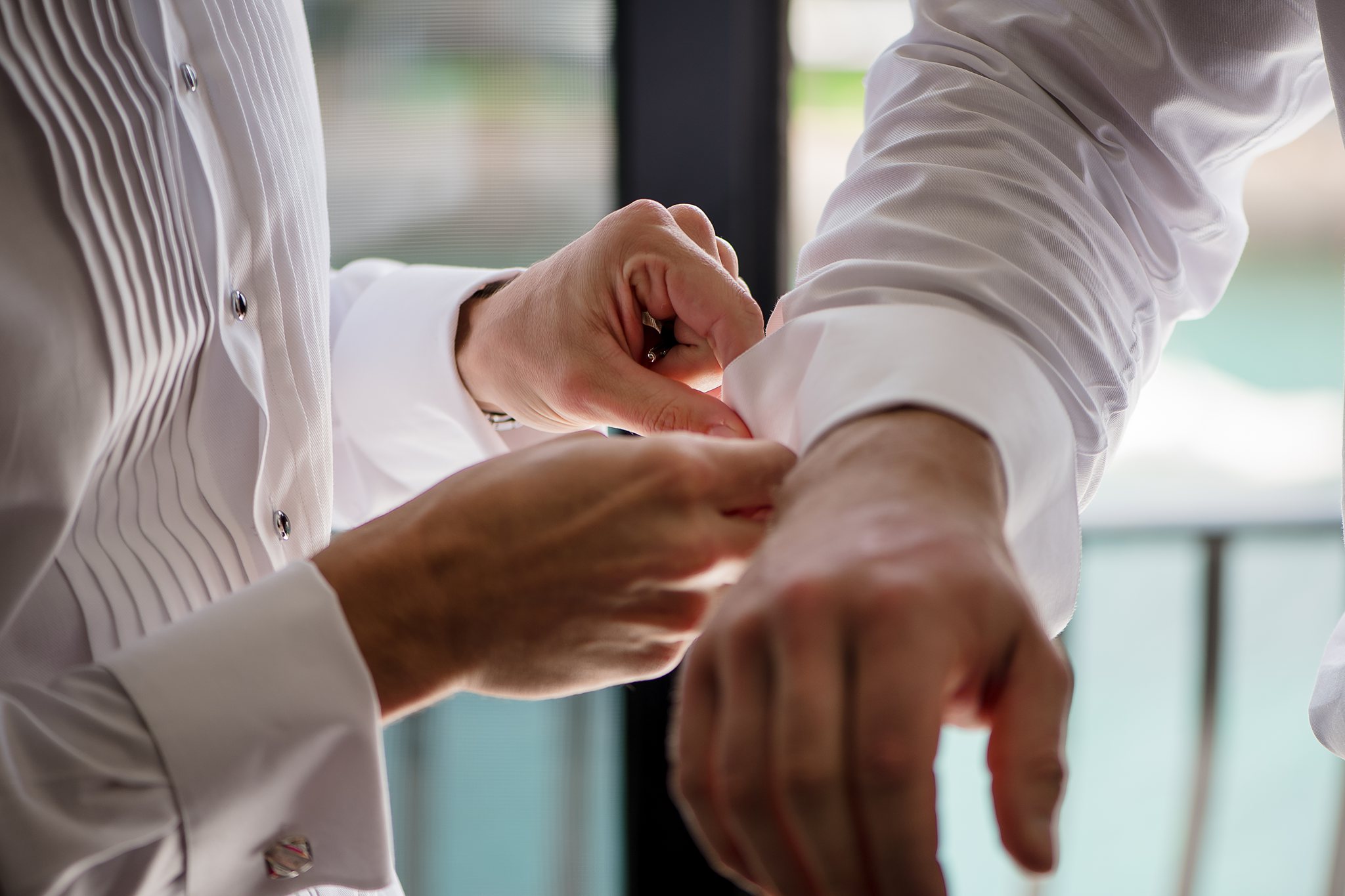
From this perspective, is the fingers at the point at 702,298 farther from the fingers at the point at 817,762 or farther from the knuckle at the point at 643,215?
the fingers at the point at 817,762

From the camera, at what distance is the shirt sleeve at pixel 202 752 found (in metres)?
0.40

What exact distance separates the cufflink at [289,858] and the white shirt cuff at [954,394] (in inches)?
11.7

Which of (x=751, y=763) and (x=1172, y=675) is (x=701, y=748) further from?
(x=1172, y=675)

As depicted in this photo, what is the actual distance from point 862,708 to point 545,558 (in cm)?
19

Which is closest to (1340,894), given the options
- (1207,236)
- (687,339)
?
(1207,236)

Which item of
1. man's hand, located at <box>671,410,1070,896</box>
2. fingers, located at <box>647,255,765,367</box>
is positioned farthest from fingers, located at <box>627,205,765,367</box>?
man's hand, located at <box>671,410,1070,896</box>

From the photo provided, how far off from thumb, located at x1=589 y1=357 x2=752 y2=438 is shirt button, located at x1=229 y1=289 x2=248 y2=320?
23 centimetres

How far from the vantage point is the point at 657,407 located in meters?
0.65

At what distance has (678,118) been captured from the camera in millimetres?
1421

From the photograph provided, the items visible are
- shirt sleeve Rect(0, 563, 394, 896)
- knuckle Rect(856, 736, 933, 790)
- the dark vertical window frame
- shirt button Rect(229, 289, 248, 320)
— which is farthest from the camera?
the dark vertical window frame

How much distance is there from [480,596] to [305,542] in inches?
11.1

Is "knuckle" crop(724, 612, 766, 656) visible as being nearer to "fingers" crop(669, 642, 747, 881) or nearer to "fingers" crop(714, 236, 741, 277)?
"fingers" crop(669, 642, 747, 881)

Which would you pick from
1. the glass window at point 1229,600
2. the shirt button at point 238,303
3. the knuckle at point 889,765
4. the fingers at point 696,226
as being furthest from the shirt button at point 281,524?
the glass window at point 1229,600

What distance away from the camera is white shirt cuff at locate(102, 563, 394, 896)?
42cm
